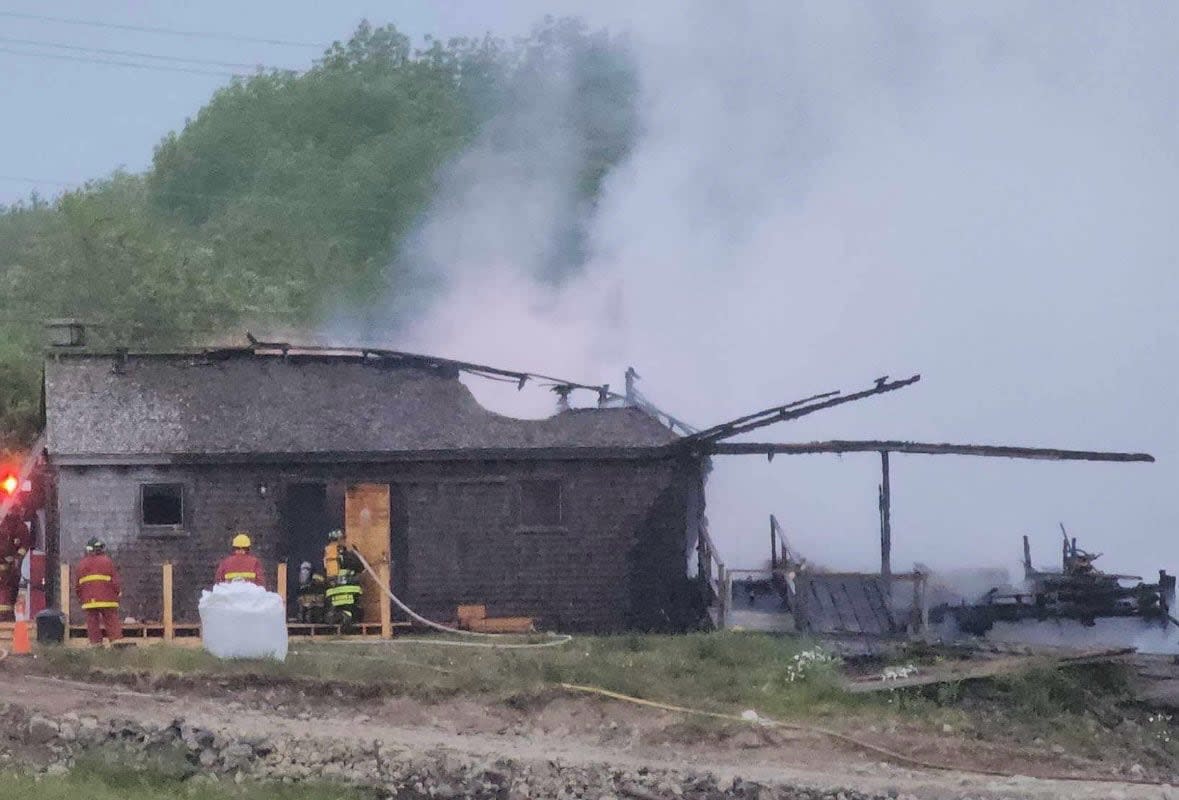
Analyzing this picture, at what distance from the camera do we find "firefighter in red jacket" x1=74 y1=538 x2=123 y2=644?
923 inches

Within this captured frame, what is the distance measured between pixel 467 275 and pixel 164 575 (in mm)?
33379

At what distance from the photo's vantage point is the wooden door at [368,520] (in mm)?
26531

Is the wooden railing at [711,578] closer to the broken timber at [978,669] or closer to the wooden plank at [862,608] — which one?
the wooden plank at [862,608]

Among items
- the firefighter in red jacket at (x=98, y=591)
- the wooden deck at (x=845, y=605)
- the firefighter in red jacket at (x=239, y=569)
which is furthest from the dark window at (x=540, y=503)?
the firefighter in red jacket at (x=98, y=591)

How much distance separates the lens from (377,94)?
7631 centimetres

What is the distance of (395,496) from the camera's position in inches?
1051

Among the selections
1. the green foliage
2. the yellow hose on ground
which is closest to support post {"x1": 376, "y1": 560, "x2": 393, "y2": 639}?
the yellow hose on ground

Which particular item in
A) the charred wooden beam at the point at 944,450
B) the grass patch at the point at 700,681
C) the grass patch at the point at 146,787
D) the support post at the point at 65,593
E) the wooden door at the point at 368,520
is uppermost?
the charred wooden beam at the point at 944,450

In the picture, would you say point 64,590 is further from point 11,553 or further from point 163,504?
point 11,553

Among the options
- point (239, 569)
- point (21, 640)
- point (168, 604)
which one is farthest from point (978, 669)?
point (21, 640)

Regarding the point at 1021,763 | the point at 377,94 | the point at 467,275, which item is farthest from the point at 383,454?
the point at 377,94

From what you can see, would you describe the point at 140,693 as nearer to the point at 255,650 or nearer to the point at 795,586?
the point at 255,650

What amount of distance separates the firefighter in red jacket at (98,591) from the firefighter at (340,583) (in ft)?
9.93

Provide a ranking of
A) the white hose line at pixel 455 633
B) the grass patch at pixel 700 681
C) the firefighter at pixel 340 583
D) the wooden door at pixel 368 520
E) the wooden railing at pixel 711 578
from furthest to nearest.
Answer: the wooden door at pixel 368 520, the firefighter at pixel 340 583, the wooden railing at pixel 711 578, the white hose line at pixel 455 633, the grass patch at pixel 700 681
